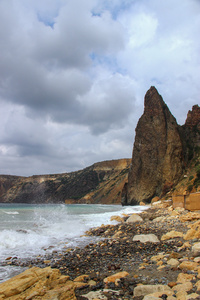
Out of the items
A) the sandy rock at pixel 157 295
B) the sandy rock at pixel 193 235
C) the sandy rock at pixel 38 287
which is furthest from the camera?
the sandy rock at pixel 193 235

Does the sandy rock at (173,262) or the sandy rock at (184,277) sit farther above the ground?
the sandy rock at (184,277)

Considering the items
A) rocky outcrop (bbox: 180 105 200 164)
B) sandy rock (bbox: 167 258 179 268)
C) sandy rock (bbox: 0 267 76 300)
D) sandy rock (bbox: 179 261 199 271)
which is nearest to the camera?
sandy rock (bbox: 0 267 76 300)

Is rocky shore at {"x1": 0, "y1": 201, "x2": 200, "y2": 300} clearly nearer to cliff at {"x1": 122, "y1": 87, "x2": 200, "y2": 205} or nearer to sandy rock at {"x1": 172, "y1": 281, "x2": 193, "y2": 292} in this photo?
sandy rock at {"x1": 172, "y1": 281, "x2": 193, "y2": 292}

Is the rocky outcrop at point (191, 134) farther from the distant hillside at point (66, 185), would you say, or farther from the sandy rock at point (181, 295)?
the sandy rock at point (181, 295)

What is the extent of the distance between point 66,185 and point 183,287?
12840 cm

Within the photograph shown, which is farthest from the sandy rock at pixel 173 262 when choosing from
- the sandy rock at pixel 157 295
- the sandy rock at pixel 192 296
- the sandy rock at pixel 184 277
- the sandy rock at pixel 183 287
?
the sandy rock at pixel 192 296

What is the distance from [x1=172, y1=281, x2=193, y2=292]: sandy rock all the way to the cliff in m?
49.1

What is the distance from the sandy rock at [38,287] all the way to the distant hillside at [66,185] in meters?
93.5

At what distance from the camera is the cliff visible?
53.8m

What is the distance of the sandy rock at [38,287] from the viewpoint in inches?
143

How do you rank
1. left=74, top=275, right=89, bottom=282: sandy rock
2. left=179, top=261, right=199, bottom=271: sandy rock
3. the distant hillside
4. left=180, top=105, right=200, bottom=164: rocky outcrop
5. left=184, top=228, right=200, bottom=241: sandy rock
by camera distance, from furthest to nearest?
the distant hillside → left=180, top=105, right=200, bottom=164: rocky outcrop → left=184, top=228, right=200, bottom=241: sandy rock → left=74, top=275, right=89, bottom=282: sandy rock → left=179, top=261, right=199, bottom=271: sandy rock

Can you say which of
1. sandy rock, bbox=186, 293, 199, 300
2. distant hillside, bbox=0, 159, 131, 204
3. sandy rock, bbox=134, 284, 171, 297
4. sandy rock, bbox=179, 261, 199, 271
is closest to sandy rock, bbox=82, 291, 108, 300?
sandy rock, bbox=134, 284, 171, 297

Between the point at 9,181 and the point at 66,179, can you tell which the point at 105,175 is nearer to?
the point at 66,179

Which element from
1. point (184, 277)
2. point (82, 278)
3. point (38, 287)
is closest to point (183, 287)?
point (184, 277)
